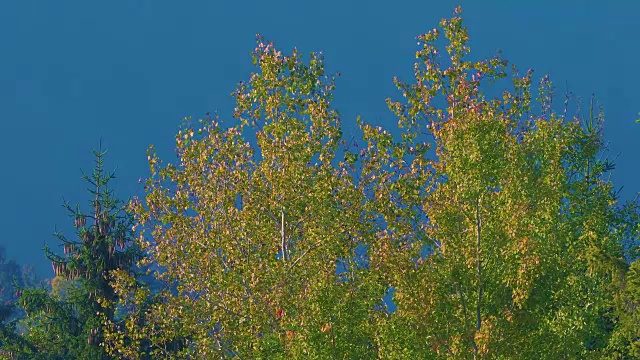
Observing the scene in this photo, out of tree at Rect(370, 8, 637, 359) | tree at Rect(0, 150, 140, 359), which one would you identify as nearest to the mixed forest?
tree at Rect(370, 8, 637, 359)

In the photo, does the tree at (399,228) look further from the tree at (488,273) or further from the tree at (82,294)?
the tree at (82,294)

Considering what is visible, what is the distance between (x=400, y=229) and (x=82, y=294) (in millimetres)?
14613

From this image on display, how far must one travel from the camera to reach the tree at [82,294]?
3369 centimetres

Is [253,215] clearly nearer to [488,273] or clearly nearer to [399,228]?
[399,228]

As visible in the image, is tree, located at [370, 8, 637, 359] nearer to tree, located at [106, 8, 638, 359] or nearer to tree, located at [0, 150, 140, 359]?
tree, located at [106, 8, 638, 359]

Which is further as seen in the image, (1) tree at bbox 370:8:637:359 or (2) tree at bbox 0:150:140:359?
(2) tree at bbox 0:150:140:359

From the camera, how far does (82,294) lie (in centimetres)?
3391

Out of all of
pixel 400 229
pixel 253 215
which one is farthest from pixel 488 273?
pixel 253 215

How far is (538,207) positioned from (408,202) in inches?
109

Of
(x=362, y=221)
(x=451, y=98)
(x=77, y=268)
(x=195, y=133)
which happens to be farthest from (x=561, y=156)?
(x=77, y=268)

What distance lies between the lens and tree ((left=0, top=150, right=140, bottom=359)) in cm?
3369

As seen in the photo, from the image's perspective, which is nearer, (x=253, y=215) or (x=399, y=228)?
(x=399, y=228)

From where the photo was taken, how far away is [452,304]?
19500 mm

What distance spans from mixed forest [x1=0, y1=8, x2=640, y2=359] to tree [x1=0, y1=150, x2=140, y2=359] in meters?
1.30
